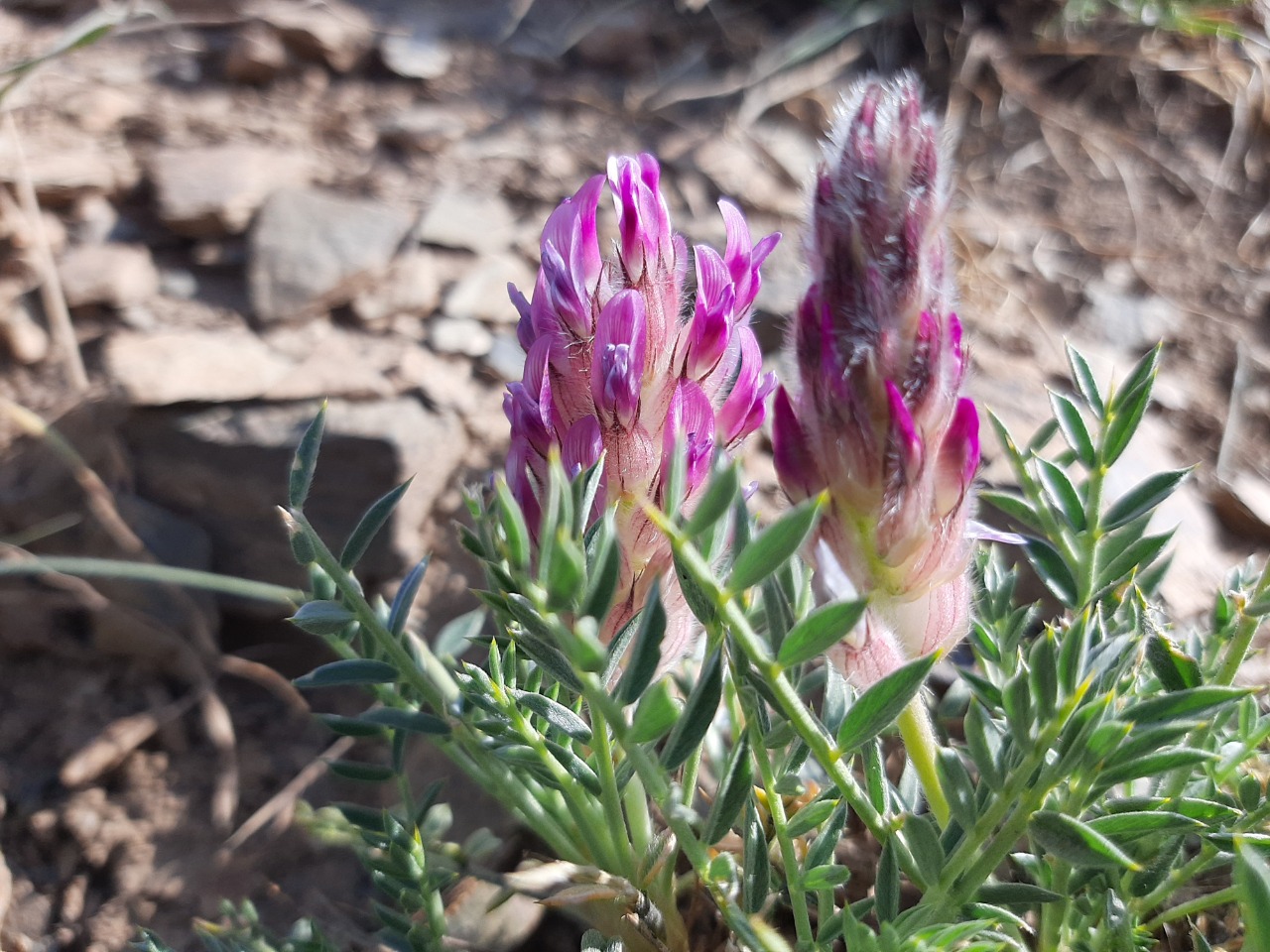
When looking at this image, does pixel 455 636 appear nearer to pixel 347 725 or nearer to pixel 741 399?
pixel 347 725

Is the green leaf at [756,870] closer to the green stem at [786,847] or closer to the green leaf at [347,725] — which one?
the green stem at [786,847]

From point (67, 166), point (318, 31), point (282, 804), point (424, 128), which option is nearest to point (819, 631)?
point (282, 804)

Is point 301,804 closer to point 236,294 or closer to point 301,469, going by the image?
point 301,469

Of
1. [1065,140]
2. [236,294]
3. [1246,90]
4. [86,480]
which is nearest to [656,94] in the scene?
[1065,140]

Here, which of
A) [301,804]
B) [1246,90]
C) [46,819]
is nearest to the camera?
[301,804]

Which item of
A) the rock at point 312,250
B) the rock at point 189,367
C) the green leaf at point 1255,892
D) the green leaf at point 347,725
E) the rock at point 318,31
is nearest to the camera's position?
the green leaf at point 1255,892

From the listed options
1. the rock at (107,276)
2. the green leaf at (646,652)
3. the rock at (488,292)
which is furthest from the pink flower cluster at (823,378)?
the rock at (107,276)

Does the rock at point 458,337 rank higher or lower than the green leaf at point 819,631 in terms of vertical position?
lower

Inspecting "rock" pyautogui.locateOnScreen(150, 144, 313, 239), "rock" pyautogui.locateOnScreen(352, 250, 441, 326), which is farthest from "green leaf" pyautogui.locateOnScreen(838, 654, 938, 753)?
"rock" pyautogui.locateOnScreen(150, 144, 313, 239)
